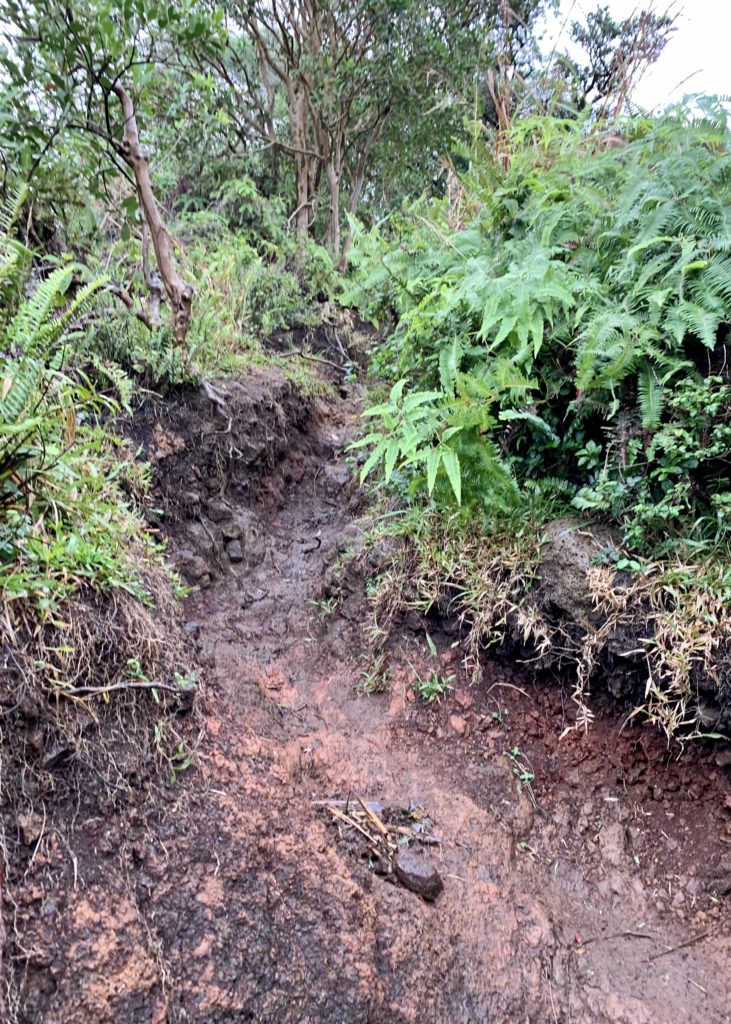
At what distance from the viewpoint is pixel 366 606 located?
3.69 meters

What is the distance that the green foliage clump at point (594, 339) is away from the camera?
8.51 feet

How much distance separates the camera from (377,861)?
236 cm

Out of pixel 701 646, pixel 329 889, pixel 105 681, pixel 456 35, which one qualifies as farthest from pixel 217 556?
pixel 456 35

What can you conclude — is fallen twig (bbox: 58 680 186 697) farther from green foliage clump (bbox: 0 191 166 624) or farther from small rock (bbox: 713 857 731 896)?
small rock (bbox: 713 857 731 896)

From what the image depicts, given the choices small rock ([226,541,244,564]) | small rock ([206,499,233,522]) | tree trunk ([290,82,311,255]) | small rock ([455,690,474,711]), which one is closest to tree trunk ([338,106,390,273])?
tree trunk ([290,82,311,255])

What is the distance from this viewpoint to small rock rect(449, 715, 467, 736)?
10.0 feet

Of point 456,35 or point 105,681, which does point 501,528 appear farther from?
point 456,35

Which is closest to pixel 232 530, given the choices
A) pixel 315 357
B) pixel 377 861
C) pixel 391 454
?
pixel 391 454

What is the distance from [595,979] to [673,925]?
0.44 metres

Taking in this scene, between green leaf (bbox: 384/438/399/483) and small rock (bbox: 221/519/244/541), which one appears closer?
green leaf (bbox: 384/438/399/483)

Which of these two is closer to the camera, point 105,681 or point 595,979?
point 105,681

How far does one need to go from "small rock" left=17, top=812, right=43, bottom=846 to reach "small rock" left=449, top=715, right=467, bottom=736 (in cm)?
207

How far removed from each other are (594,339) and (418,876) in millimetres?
2628

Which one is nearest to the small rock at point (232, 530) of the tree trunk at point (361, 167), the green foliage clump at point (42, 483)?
the green foliage clump at point (42, 483)
